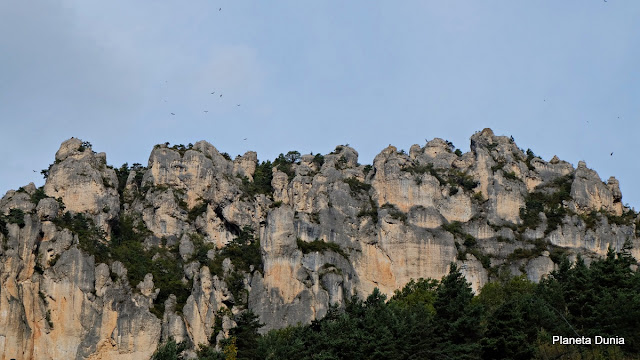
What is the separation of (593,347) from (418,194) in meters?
45.5

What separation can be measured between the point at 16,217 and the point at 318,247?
81.3 ft

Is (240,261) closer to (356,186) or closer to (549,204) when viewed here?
(356,186)

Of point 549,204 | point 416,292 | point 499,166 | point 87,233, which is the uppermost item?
point 499,166

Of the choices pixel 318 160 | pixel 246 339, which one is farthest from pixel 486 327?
pixel 318 160

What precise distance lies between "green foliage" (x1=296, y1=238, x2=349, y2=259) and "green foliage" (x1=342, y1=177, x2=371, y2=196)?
739 centimetres

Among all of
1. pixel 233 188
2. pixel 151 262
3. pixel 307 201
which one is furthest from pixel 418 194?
pixel 151 262

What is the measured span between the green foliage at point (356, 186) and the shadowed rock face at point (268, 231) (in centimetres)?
46

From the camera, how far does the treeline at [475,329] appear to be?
58406 mm

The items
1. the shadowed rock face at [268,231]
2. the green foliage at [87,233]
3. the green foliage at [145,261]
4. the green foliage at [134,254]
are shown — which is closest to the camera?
the shadowed rock face at [268,231]

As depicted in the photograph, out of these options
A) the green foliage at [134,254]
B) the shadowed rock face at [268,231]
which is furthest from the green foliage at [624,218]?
the green foliage at [134,254]

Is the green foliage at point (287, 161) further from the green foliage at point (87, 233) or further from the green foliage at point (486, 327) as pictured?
the green foliage at point (486, 327)

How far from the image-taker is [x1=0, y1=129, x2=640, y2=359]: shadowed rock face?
87.1 m

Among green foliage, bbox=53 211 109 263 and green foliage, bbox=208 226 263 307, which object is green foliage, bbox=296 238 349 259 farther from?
green foliage, bbox=53 211 109 263

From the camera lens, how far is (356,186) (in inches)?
4028
